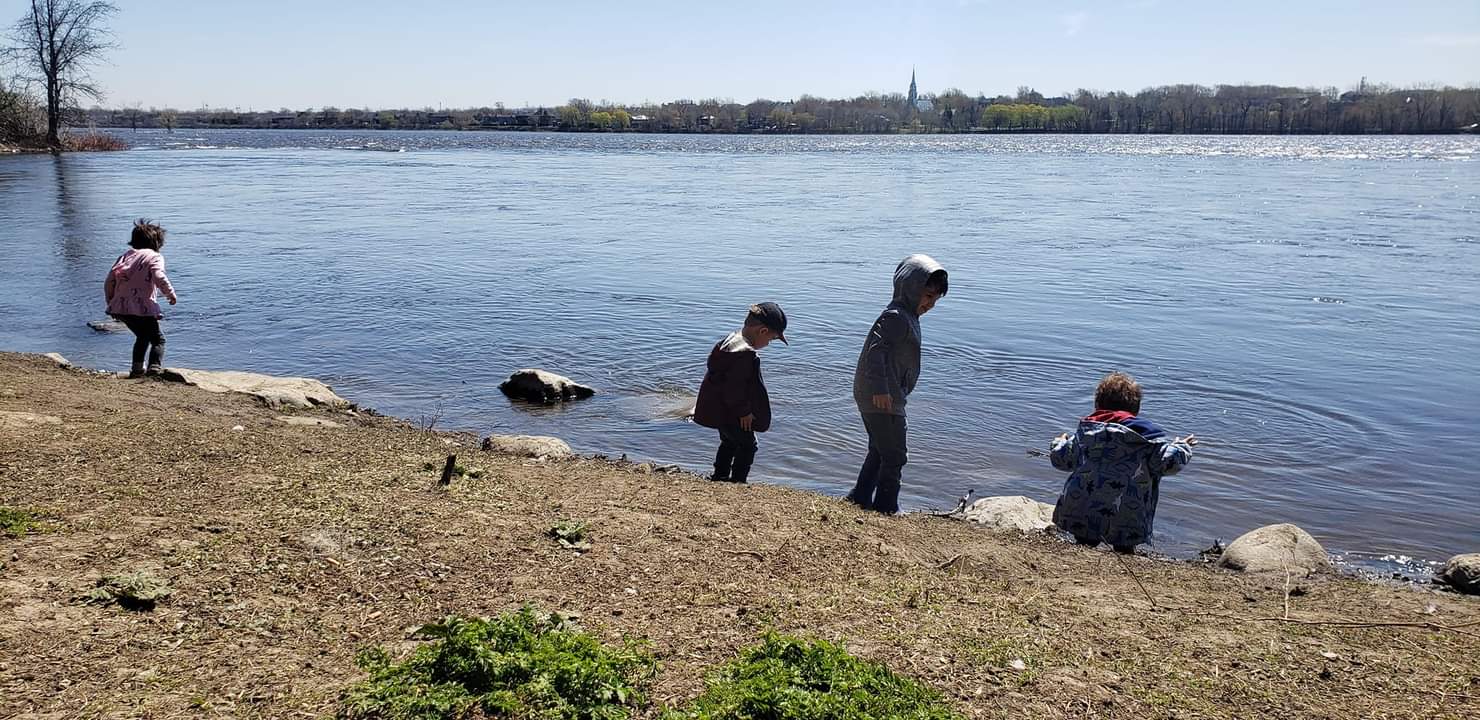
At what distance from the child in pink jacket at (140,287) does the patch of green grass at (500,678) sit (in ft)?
25.0

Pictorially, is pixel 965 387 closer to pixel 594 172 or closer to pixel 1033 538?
pixel 1033 538

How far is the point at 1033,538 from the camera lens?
6.91 metres

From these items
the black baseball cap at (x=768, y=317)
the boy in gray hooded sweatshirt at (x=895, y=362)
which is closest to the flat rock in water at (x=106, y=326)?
the black baseball cap at (x=768, y=317)

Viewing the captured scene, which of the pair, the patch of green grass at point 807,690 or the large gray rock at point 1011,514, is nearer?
the patch of green grass at point 807,690

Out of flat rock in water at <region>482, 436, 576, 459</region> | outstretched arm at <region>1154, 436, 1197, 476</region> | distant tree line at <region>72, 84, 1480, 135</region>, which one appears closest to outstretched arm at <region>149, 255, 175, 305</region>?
flat rock in water at <region>482, 436, 576, 459</region>

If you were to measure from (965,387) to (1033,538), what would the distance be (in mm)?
5601

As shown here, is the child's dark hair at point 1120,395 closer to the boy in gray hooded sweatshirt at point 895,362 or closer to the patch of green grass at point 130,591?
the boy in gray hooded sweatshirt at point 895,362

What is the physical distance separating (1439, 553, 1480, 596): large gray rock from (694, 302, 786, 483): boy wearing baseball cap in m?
4.43

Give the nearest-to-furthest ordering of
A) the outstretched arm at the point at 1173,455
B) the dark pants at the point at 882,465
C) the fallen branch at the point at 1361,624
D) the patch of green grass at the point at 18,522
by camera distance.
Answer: the patch of green grass at the point at 18,522
the fallen branch at the point at 1361,624
the outstretched arm at the point at 1173,455
the dark pants at the point at 882,465

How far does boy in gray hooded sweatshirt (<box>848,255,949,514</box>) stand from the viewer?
6.82m

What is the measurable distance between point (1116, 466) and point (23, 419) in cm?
679

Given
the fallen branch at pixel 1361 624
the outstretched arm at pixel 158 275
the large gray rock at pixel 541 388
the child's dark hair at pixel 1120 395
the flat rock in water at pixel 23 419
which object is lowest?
the large gray rock at pixel 541 388

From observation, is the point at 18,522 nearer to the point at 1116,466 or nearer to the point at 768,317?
the point at 768,317

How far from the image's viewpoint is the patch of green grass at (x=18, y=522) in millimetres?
4680
